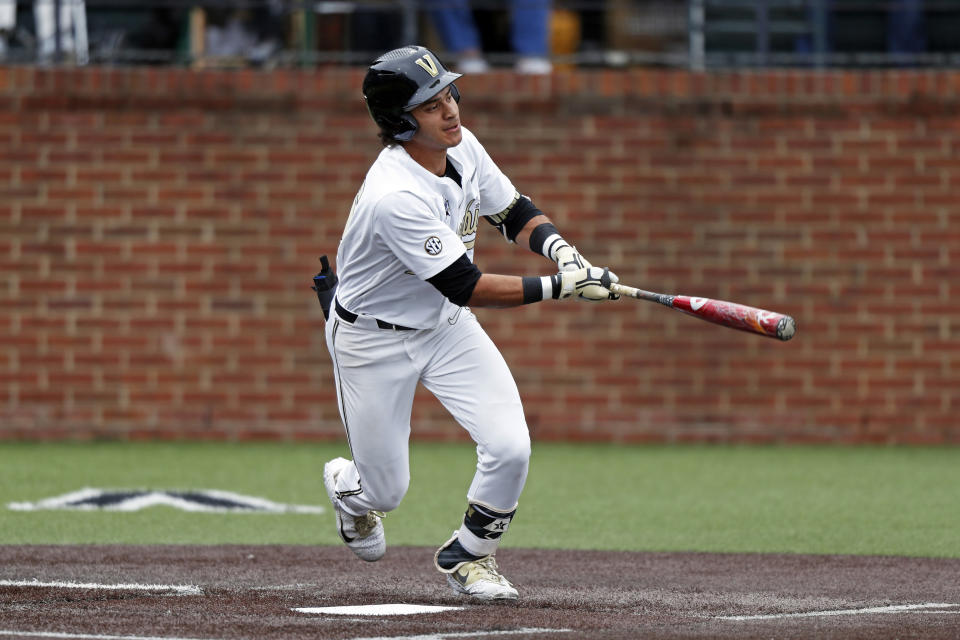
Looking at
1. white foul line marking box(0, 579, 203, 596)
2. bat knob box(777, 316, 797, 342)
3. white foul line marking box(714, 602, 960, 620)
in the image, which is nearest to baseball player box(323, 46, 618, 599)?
bat knob box(777, 316, 797, 342)

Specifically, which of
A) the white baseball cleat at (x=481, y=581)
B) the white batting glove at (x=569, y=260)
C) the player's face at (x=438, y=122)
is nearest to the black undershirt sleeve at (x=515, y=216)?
the white batting glove at (x=569, y=260)

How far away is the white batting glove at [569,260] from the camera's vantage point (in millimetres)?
6673

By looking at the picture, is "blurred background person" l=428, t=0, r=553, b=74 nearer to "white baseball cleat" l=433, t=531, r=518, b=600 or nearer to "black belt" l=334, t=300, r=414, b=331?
"black belt" l=334, t=300, r=414, b=331

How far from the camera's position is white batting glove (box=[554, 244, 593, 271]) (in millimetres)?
6673

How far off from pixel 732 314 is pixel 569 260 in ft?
2.28

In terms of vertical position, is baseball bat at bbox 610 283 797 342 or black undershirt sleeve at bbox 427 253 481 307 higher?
black undershirt sleeve at bbox 427 253 481 307

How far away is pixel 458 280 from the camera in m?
6.46

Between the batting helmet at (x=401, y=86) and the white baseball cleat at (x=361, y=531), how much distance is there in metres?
1.58

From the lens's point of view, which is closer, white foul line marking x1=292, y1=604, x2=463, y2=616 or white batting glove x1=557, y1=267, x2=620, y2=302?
white foul line marking x1=292, y1=604, x2=463, y2=616

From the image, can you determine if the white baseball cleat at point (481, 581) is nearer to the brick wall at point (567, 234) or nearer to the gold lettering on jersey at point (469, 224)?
the gold lettering on jersey at point (469, 224)

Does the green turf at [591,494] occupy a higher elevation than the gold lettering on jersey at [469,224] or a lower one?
lower

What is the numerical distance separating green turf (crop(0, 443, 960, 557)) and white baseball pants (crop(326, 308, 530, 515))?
73.7 inches

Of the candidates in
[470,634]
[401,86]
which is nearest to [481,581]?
[470,634]

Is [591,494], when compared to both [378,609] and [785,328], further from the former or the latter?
[378,609]
